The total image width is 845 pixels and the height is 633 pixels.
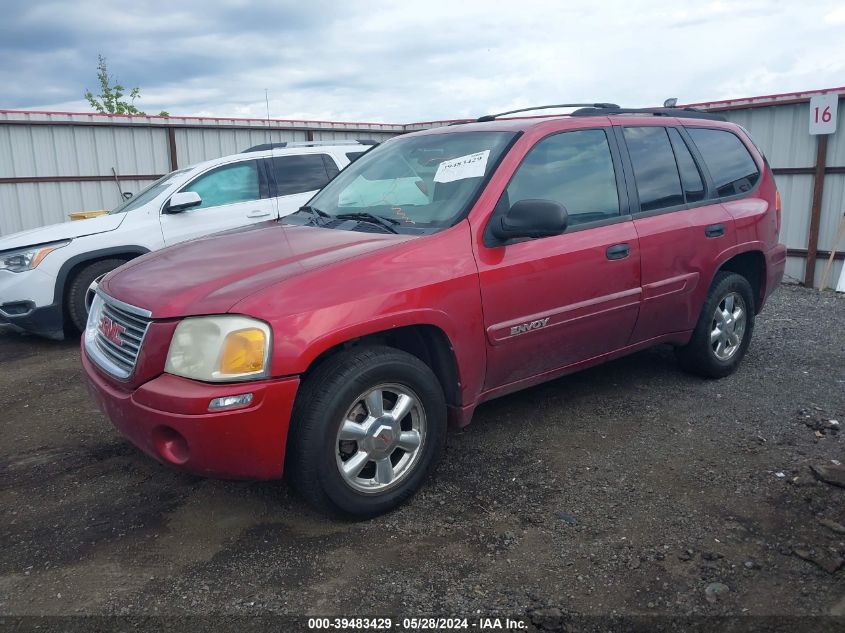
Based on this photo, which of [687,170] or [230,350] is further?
[687,170]

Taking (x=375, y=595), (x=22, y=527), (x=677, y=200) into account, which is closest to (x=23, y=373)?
(x=22, y=527)

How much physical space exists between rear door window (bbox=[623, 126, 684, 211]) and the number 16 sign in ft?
19.7

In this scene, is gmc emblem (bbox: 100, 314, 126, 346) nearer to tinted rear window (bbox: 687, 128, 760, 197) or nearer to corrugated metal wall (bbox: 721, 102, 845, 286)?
tinted rear window (bbox: 687, 128, 760, 197)

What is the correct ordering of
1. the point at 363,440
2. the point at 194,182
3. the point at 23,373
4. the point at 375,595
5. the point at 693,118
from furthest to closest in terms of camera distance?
the point at 194,182 < the point at 23,373 < the point at 693,118 < the point at 363,440 < the point at 375,595

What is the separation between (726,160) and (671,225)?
1.00 m

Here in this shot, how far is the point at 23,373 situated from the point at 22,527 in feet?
10.3

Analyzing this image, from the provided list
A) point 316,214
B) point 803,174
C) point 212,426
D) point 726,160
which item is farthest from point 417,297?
point 803,174

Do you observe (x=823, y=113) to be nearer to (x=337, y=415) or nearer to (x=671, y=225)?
(x=671, y=225)

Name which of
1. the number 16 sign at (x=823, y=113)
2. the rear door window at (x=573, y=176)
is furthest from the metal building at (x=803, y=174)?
the rear door window at (x=573, y=176)

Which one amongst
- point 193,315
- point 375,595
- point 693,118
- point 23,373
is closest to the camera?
point 375,595

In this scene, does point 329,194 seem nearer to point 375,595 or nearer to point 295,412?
point 295,412

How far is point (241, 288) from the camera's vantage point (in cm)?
306

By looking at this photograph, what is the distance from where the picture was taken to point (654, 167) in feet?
14.9

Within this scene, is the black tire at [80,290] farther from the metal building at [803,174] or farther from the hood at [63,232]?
the metal building at [803,174]
